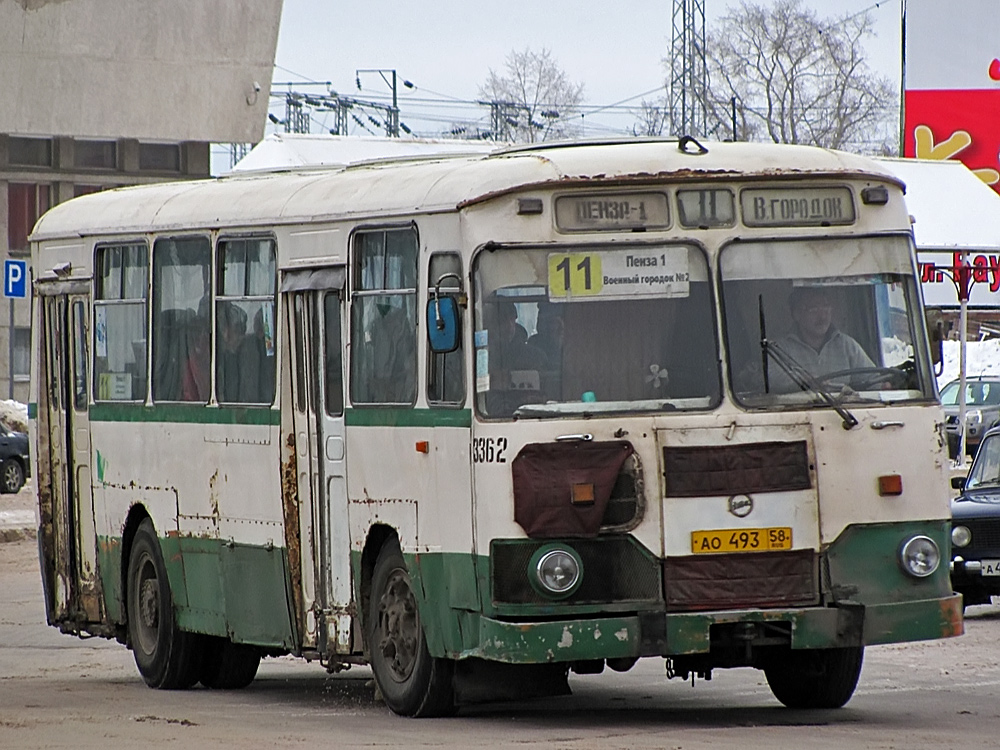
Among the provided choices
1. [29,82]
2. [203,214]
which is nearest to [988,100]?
[29,82]

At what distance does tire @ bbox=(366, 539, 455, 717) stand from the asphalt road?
13 cm

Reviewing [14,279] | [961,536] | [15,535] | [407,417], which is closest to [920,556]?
[407,417]

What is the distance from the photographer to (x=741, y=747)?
9445 millimetres

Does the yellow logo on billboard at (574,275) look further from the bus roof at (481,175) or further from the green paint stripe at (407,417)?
the green paint stripe at (407,417)

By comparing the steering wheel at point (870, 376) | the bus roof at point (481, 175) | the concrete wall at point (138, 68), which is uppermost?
the concrete wall at point (138, 68)

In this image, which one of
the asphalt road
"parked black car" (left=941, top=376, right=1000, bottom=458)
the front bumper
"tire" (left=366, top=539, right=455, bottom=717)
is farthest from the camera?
"parked black car" (left=941, top=376, right=1000, bottom=458)

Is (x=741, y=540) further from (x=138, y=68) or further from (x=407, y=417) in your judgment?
(x=138, y=68)

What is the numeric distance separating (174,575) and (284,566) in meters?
1.54

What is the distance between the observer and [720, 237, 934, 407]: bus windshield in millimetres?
10500

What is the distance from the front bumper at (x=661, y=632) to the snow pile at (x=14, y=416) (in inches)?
1151

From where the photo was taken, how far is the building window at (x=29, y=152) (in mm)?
48656

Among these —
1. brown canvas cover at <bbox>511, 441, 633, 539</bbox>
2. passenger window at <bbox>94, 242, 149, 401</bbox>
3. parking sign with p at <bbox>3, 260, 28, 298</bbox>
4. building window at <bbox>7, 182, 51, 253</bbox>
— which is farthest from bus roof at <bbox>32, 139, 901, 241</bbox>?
building window at <bbox>7, 182, 51, 253</bbox>

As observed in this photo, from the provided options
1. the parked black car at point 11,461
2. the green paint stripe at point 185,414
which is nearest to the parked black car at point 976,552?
the green paint stripe at point 185,414

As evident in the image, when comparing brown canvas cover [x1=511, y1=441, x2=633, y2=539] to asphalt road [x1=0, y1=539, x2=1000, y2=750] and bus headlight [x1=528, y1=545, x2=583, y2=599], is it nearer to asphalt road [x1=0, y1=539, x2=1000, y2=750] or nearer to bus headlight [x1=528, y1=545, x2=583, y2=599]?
bus headlight [x1=528, y1=545, x2=583, y2=599]
